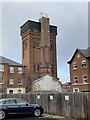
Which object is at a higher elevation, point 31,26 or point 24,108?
point 31,26

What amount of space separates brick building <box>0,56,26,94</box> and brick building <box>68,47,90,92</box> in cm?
1390

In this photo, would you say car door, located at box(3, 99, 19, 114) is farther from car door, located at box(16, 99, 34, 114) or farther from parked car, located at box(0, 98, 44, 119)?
car door, located at box(16, 99, 34, 114)

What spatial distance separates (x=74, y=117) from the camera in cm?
1620

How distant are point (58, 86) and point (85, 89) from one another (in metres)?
16.4

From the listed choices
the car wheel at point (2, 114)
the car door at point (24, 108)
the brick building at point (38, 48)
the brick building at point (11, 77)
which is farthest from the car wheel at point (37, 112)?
the brick building at point (38, 48)

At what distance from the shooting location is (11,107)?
17.1 m

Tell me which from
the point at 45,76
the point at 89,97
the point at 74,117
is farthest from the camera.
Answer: the point at 45,76

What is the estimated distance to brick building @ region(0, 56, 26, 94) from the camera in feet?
186

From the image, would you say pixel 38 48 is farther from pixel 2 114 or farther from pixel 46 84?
pixel 2 114

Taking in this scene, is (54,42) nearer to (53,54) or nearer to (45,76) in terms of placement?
(53,54)

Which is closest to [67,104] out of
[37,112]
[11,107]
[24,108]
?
[37,112]

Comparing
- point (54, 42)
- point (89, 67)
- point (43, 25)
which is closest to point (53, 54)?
point (54, 42)

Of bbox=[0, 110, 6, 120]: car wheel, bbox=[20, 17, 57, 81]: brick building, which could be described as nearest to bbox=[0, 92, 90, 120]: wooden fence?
bbox=[0, 110, 6, 120]: car wheel

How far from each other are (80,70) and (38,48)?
23245 mm
